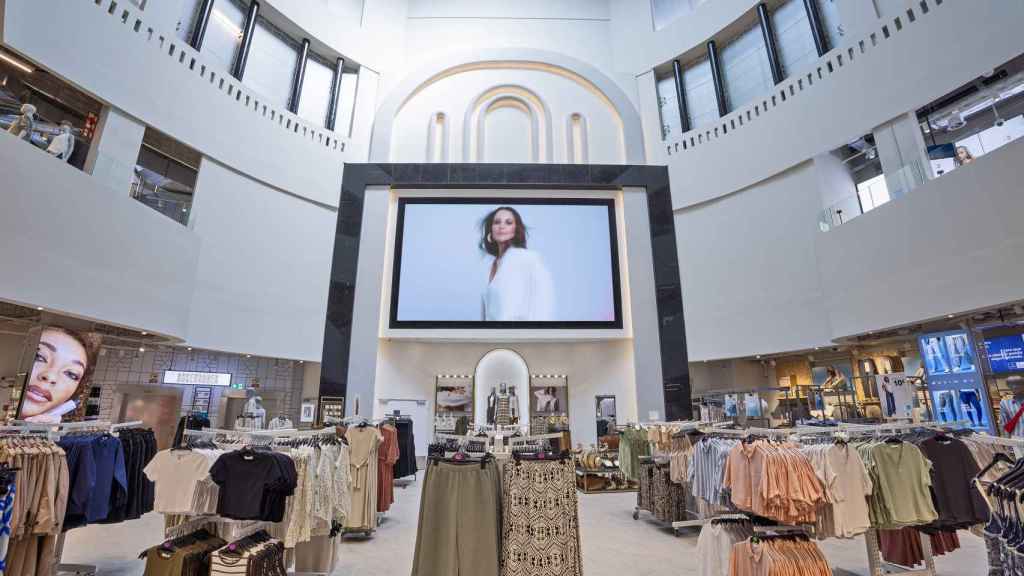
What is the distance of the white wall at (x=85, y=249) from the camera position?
5836 millimetres

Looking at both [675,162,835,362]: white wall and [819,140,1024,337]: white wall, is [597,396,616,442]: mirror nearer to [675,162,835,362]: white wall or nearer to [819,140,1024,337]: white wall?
[675,162,835,362]: white wall

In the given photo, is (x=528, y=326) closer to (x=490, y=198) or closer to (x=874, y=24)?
(x=490, y=198)

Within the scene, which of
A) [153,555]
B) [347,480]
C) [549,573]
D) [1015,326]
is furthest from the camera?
[1015,326]

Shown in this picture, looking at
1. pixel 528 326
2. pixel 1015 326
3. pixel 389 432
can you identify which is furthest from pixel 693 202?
pixel 389 432

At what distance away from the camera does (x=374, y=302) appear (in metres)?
11.2

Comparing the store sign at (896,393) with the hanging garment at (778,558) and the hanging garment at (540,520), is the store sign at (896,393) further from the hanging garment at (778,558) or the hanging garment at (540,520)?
the hanging garment at (540,520)

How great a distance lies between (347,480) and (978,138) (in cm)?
1038

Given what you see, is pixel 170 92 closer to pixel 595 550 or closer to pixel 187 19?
pixel 187 19

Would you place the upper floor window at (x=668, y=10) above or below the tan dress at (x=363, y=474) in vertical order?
above

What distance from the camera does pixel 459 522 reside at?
3.07 m

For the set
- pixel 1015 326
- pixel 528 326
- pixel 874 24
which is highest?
pixel 874 24

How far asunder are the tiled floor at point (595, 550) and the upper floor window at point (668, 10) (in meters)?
13.8

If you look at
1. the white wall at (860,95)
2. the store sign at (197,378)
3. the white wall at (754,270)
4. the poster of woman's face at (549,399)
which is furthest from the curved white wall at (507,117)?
the store sign at (197,378)

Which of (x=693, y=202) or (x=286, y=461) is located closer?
(x=286, y=461)
